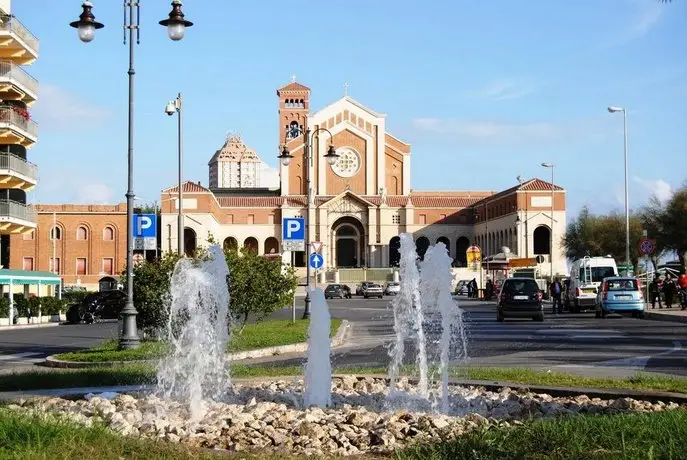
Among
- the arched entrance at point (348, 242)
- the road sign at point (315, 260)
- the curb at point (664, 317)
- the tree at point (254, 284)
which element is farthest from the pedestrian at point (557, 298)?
the arched entrance at point (348, 242)

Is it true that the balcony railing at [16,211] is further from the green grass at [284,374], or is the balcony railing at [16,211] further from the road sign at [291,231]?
the green grass at [284,374]

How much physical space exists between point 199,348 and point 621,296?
28509 mm

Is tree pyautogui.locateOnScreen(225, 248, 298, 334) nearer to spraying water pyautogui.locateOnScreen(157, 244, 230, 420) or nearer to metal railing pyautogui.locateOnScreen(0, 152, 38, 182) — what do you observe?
spraying water pyautogui.locateOnScreen(157, 244, 230, 420)

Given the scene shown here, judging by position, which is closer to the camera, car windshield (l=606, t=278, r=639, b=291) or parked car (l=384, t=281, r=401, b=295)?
car windshield (l=606, t=278, r=639, b=291)

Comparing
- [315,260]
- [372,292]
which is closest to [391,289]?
[372,292]

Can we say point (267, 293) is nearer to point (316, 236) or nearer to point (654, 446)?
point (654, 446)

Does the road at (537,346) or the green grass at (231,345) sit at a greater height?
the green grass at (231,345)

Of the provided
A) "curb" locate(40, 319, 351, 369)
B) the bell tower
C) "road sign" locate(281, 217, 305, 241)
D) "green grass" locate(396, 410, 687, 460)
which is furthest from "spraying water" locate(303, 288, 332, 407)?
the bell tower

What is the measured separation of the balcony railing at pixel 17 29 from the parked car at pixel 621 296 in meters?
29.4

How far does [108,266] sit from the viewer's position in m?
96.4

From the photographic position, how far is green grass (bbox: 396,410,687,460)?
6266mm

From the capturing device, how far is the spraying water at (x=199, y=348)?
36.8ft

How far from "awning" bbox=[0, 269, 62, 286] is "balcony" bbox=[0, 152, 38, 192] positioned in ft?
14.5

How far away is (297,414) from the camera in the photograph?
9.61 metres
